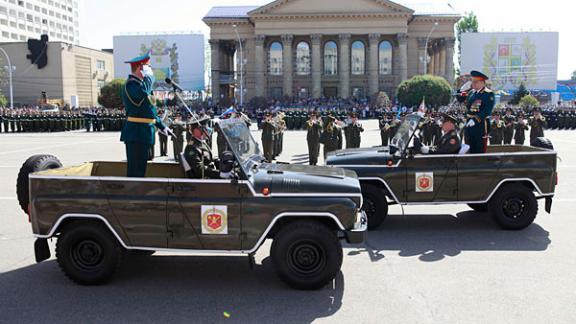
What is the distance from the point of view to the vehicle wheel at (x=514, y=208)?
26.9 feet

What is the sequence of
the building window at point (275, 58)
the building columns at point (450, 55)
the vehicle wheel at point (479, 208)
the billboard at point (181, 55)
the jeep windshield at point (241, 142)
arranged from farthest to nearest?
1. the billboard at point (181, 55)
2. the building window at point (275, 58)
3. the building columns at point (450, 55)
4. the vehicle wheel at point (479, 208)
5. the jeep windshield at point (241, 142)

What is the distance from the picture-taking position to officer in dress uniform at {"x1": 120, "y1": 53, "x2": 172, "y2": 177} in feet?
21.7

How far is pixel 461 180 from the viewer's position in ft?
26.7

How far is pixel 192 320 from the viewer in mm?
4840

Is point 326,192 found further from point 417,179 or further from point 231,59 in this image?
point 231,59

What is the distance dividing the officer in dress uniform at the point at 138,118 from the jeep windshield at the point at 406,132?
3616 millimetres

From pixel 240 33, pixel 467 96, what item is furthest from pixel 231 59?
pixel 467 96

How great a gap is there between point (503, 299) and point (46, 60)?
87.6 metres

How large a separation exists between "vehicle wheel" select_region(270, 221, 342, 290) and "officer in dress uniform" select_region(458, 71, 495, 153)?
4.62 m

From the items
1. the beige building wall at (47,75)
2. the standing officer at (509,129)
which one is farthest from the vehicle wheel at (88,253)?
the beige building wall at (47,75)

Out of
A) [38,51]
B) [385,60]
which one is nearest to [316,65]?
[385,60]

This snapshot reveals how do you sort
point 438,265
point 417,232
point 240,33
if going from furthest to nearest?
point 240,33 → point 417,232 → point 438,265

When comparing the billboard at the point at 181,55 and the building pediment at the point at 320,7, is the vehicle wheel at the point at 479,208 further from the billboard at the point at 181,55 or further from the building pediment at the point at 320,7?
the billboard at the point at 181,55

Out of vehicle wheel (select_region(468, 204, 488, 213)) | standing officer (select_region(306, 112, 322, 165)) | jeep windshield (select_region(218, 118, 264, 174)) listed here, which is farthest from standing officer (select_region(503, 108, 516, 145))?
jeep windshield (select_region(218, 118, 264, 174))
